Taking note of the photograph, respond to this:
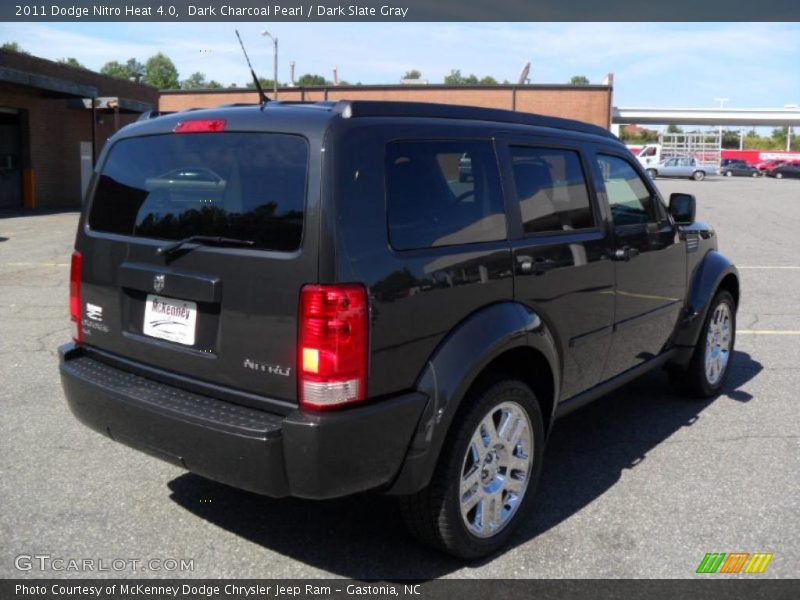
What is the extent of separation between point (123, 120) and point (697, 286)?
87.9 feet

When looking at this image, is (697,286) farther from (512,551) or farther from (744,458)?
(512,551)

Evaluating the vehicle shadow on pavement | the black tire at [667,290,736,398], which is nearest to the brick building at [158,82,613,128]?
the black tire at [667,290,736,398]

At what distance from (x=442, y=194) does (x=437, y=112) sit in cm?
39

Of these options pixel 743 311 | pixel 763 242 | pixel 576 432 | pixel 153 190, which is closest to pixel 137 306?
pixel 153 190

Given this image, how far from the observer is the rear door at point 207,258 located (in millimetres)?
2764

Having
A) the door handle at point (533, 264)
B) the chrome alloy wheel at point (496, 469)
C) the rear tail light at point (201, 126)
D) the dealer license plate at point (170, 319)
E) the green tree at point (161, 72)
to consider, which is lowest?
the chrome alloy wheel at point (496, 469)

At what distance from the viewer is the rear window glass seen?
9.21 feet

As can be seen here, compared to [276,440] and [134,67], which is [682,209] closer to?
[276,440]

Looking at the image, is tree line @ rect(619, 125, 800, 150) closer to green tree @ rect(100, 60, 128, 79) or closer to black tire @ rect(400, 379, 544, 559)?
green tree @ rect(100, 60, 128, 79)

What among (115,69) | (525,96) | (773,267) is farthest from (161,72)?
(773,267)

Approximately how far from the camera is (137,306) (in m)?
3.24

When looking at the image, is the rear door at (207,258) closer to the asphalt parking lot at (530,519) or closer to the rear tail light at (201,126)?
the rear tail light at (201,126)

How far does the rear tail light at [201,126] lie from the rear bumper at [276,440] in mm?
1066

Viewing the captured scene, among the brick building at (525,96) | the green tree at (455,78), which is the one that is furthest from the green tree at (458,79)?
the brick building at (525,96)
